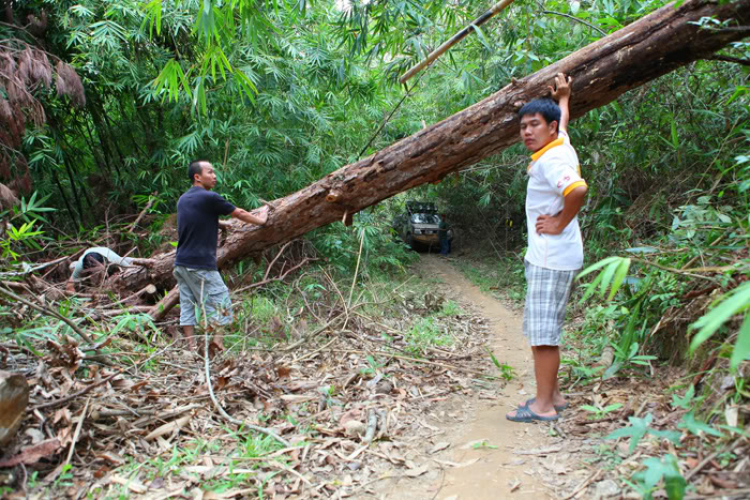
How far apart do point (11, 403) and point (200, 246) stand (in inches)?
80.5

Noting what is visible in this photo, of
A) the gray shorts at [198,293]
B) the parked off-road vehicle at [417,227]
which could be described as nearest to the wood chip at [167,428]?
the gray shorts at [198,293]

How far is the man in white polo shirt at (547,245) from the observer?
2.41m

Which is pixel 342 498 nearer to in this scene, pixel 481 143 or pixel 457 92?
pixel 481 143

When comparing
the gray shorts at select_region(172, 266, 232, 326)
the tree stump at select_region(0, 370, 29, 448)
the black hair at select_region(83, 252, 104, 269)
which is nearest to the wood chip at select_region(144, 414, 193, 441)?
the tree stump at select_region(0, 370, 29, 448)

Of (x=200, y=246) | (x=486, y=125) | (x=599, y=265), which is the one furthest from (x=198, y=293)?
(x=599, y=265)

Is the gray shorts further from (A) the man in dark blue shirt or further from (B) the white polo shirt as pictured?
(B) the white polo shirt

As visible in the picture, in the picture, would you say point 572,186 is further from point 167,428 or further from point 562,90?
point 167,428

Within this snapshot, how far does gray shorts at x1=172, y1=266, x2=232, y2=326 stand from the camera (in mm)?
3867

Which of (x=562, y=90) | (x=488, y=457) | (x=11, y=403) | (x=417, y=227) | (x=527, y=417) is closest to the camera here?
(x=11, y=403)

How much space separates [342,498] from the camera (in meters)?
2.01

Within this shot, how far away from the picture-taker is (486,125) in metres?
3.44

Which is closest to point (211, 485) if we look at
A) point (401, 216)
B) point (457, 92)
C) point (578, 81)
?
point (578, 81)

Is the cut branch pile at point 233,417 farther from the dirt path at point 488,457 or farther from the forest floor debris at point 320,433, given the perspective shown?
the dirt path at point 488,457

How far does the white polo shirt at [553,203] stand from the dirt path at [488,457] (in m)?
0.92
